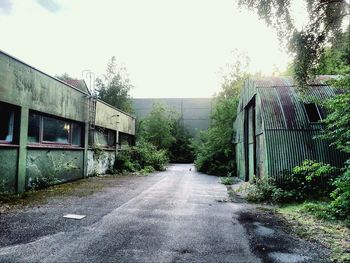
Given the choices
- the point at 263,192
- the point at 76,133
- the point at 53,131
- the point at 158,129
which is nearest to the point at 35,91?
the point at 53,131

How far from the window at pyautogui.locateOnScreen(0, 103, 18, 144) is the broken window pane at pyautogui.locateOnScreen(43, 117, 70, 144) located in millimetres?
1917

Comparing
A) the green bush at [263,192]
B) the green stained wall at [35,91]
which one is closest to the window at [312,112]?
the green bush at [263,192]

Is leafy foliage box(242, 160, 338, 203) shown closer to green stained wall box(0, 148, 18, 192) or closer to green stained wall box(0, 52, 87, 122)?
green stained wall box(0, 148, 18, 192)

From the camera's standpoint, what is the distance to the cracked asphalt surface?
388 centimetres

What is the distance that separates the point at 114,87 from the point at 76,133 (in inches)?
791

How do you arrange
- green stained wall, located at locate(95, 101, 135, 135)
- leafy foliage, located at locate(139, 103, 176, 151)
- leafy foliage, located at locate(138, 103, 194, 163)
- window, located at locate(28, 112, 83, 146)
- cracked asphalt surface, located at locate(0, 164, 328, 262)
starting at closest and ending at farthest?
cracked asphalt surface, located at locate(0, 164, 328, 262)
window, located at locate(28, 112, 83, 146)
green stained wall, located at locate(95, 101, 135, 135)
leafy foliage, located at locate(139, 103, 176, 151)
leafy foliage, located at locate(138, 103, 194, 163)

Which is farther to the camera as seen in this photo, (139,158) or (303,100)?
(139,158)

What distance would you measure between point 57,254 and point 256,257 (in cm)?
284

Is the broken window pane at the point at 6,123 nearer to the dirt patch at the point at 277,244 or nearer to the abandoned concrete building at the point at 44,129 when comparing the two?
the abandoned concrete building at the point at 44,129

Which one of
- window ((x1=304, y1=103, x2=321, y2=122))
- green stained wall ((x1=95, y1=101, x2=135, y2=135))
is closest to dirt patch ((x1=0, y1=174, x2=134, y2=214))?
green stained wall ((x1=95, y1=101, x2=135, y2=135))

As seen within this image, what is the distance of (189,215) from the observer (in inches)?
253

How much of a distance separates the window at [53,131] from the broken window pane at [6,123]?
0.97 metres

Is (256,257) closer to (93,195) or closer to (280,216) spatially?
(280,216)

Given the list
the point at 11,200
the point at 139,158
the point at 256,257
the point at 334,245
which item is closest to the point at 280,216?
the point at 334,245
